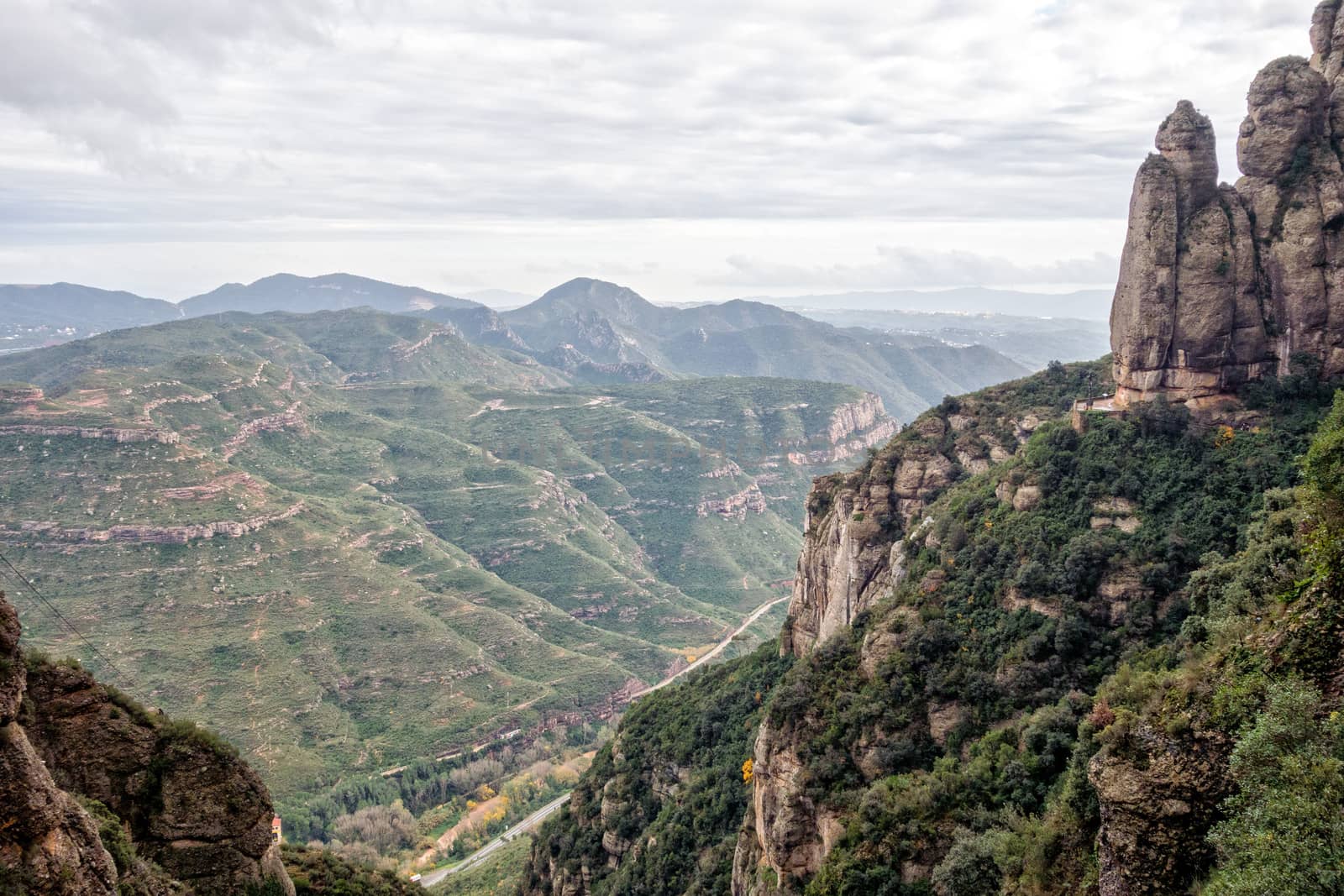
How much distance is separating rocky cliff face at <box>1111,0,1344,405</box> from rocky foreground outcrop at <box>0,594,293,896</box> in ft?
183

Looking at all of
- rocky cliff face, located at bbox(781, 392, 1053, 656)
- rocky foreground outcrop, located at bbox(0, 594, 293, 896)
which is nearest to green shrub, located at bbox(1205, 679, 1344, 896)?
rocky foreground outcrop, located at bbox(0, 594, 293, 896)

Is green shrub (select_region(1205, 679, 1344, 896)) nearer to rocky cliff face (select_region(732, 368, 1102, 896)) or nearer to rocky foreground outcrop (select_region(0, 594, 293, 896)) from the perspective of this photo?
rocky cliff face (select_region(732, 368, 1102, 896))

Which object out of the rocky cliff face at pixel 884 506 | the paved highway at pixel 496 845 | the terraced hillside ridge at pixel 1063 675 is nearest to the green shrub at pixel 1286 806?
the terraced hillside ridge at pixel 1063 675

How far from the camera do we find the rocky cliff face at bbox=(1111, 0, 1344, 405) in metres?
50.2

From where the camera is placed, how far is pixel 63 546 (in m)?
161

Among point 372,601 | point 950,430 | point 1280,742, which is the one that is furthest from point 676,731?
point 372,601

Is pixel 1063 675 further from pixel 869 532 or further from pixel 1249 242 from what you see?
pixel 1249 242

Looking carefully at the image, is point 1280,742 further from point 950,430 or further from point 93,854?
point 950,430

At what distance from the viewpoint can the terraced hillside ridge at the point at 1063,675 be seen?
969 inches

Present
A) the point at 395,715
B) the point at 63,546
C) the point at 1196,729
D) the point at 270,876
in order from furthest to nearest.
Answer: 1. the point at 63,546
2. the point at 395,715
3. the point at 270,876
4. the point at 1196,729

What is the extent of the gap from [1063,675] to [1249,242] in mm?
30136

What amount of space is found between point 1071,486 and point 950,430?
1963 centimetres

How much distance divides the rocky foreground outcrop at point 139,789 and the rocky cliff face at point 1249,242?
5584 centimetres

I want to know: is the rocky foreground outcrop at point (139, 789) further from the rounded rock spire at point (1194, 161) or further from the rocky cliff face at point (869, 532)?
the rounded rock spire at point (1194, 161)
